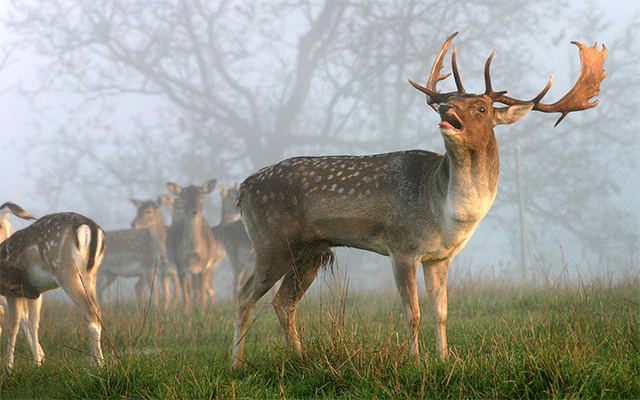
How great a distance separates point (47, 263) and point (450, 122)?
3.81m

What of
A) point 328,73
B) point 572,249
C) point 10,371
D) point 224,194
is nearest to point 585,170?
point 572,249

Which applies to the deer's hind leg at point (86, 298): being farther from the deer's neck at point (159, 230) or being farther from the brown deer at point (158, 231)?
the deer's neck at point (159, 230)

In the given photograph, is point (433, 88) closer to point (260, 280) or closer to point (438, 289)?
point (438, 289)

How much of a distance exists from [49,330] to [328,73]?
17385 mm

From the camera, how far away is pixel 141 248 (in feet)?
43.3

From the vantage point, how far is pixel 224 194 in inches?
530

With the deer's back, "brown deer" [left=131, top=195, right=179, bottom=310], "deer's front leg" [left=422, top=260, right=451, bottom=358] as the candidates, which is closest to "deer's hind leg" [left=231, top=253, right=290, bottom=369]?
the deer's back

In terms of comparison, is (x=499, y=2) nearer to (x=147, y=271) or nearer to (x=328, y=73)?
(x=328, y=73)

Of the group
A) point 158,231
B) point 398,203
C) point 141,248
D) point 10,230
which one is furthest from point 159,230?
point 398,203

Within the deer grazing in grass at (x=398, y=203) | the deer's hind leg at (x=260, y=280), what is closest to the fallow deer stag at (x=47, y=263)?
the deer's hind leg at (x=260, y=280)

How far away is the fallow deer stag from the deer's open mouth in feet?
11.0

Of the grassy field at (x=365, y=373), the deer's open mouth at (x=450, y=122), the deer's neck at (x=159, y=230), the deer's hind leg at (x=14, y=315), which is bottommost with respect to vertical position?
the grassy field at (x=365, y=373)

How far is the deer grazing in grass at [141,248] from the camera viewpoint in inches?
509

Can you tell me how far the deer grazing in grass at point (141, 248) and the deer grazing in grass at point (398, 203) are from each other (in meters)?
8.09
